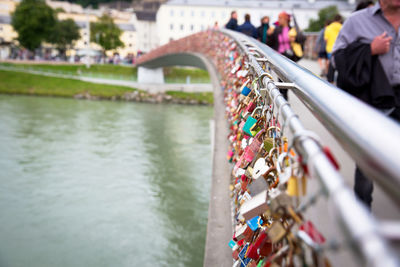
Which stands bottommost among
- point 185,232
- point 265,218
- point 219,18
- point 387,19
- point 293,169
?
point 185,232

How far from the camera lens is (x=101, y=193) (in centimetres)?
1195

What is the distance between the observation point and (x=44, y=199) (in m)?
11.3

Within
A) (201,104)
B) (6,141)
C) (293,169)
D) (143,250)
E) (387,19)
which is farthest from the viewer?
(201,104)

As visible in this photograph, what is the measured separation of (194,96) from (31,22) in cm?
2280

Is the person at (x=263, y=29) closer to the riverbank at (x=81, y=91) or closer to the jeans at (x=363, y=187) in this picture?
the jeans at (x=363, y=187)

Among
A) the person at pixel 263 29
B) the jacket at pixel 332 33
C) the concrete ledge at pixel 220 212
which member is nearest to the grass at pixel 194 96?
the person at pixel 263 29

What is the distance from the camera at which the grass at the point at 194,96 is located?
121 feet

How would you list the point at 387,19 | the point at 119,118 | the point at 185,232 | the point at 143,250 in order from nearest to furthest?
the point at 387,19, the point at 143,250, the point at 185,232, the point at 119,118

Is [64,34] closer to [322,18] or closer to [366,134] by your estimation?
[322,18]

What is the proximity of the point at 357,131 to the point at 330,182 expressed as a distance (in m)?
0.13

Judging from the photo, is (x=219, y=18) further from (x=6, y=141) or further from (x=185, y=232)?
(x=185, y=232)

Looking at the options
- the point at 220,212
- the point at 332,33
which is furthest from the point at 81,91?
the point at 220,212

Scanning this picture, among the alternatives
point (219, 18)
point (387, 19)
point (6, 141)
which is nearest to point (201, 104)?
point (6, 141)

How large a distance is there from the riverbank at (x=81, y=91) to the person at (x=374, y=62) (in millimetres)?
33130
